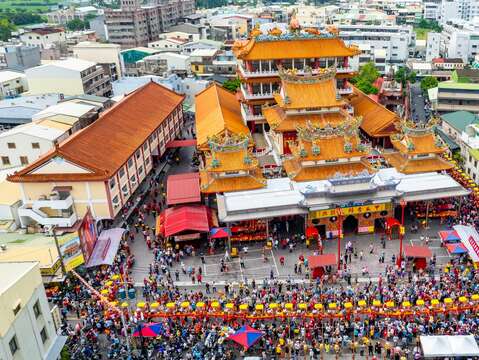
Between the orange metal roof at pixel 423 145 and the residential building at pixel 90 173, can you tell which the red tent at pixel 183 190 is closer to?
the residential building at pixel 90 173

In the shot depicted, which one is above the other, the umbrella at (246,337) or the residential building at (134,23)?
the residential building at (134,23)

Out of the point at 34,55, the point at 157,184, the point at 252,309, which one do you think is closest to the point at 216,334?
the point at 252,309

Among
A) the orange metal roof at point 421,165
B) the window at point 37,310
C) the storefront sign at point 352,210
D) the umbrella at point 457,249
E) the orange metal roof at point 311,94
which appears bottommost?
the umbrella at point 457,249

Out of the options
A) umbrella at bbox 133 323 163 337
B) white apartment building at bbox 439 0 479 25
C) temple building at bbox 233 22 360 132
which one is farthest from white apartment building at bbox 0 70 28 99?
white apartment building at bbox 439 0 479 25

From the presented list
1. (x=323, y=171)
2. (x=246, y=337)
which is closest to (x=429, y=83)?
(x=323, y=171)

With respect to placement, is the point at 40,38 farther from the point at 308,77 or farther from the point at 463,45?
Answer: the point at 463,45

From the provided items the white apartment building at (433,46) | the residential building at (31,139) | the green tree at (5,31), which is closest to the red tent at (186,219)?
the residential building at (31,139)
